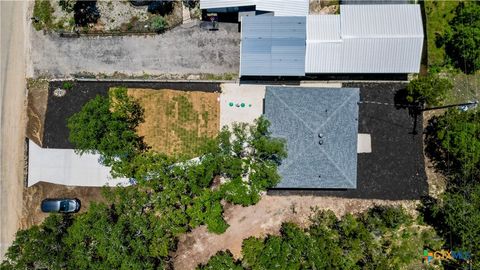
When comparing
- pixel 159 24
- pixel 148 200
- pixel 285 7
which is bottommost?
pixel 148 200

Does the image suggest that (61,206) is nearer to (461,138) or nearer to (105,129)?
(105,129)

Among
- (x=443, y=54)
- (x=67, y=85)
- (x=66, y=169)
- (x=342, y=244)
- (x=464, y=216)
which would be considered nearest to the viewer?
(x=464, y=216)

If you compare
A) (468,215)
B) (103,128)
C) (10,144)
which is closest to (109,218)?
(103,128)

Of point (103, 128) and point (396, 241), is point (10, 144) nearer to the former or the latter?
point (103, 128)

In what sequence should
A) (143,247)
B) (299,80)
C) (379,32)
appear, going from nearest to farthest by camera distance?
(143,247), (379,32), (299,80)

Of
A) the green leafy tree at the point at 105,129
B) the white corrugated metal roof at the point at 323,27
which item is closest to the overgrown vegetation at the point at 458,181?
the white corrugated metal roof at the point at 323,27

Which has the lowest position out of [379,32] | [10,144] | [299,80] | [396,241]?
[396,241]

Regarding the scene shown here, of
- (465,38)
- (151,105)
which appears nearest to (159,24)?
(151,105)

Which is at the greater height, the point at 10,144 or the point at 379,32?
the point at 379,32

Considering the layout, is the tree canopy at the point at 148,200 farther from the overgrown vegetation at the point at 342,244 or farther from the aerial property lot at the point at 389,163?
the aerial property lot at the point at 389,163
